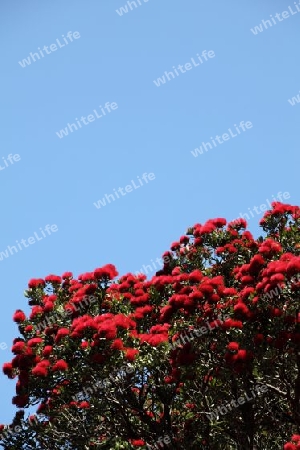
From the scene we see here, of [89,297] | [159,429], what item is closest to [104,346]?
[89,297]

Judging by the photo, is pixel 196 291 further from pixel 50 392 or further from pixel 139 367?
pixel 50 392

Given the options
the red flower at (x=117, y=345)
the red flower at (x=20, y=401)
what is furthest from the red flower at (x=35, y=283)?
the red flower at (x=117, y=345)

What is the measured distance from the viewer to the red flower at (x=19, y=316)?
41.5 feet

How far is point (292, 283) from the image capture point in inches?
398

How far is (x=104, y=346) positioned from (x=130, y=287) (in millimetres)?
2745

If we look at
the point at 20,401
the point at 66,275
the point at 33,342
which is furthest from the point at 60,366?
the point at 66,275

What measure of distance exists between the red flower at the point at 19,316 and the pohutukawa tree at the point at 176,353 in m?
0.03

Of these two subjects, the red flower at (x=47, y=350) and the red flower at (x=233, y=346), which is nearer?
the red flower at (x=233, y=346)

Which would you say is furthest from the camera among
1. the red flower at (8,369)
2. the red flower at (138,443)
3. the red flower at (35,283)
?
the red flower at (35,283)

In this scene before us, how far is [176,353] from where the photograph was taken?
10.8 m

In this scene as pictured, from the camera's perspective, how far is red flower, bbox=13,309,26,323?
41.5 feet

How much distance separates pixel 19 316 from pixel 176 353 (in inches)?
151

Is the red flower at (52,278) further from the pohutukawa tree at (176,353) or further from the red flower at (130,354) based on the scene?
the red flower at (130,354)

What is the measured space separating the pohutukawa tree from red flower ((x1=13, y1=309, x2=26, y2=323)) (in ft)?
0.10
